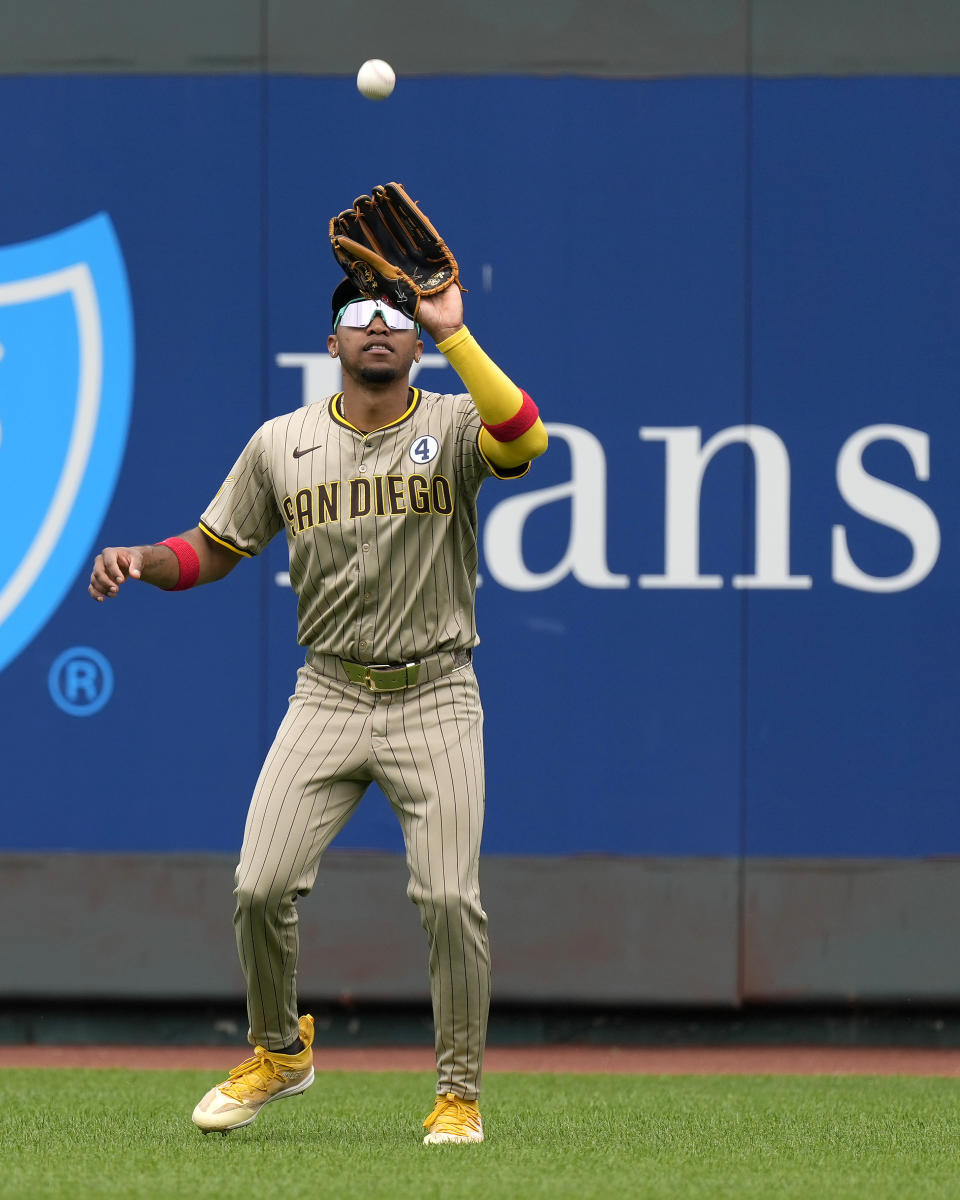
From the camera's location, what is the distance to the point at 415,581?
4484 mm

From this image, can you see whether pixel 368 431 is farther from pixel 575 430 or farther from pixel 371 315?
pixel 575 430

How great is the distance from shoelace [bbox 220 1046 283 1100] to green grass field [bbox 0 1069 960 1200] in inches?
4.9

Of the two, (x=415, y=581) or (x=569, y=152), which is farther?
(x=569, y=152)

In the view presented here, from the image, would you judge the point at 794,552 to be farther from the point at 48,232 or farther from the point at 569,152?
the point at 48,232

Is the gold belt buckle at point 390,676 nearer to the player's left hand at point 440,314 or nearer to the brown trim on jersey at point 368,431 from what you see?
the brown trim on jersey at point 368,431

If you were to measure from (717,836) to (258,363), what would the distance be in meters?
2.35

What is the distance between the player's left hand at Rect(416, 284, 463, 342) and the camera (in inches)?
170

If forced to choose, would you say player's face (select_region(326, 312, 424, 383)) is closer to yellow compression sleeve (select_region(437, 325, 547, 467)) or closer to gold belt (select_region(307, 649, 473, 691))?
yellow compression sleeve (select_region(437, 325, 547, 467))

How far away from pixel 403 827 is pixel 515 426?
100 centimetres

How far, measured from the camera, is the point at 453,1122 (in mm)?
4414

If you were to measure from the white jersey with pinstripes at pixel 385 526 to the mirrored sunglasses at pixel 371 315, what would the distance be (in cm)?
23

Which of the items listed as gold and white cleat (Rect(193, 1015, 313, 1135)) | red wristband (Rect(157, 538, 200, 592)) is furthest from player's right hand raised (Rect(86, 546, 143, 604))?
gold and white cleat (Rect(193, 1015, 313, 1135))

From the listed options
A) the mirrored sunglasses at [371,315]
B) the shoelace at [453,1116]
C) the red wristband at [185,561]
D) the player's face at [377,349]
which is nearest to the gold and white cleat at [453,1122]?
the shoelace at [453,1116]

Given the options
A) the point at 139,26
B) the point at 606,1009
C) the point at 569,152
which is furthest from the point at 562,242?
the point at 606,1009
